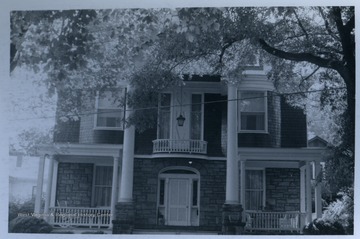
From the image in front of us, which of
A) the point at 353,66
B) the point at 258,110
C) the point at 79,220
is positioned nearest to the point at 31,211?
the point at 79,220

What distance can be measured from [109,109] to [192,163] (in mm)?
1553

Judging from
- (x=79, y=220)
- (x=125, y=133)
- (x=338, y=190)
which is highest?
(x=125, y=133)

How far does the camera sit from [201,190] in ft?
31.9

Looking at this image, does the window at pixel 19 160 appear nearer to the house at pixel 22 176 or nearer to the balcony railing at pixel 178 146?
the house at pixel 22 176

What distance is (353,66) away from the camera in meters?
9.24

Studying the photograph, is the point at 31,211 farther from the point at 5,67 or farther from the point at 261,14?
the point at 261,14

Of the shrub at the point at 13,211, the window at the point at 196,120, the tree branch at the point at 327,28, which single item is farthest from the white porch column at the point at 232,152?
the shrub at the point at 13,211

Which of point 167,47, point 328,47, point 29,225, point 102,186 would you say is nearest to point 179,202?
point 102,186

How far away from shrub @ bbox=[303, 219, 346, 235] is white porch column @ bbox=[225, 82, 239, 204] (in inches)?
44.6

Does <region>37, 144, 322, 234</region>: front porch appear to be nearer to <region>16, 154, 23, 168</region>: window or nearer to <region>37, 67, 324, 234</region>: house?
<region>37, 67, 324, 234</region>: house

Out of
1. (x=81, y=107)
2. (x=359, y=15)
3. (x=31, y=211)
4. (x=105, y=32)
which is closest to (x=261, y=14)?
(x=359, y=15)

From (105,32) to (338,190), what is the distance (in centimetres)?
424

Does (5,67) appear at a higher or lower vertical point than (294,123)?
higher

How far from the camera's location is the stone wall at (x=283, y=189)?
9.55 meters
